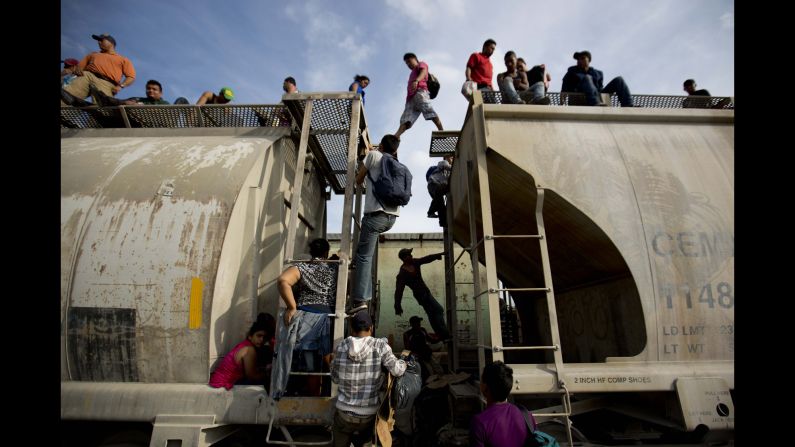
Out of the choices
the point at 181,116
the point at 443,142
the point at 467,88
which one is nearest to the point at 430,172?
the point at 443,142

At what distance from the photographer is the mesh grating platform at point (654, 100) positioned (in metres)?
4.82

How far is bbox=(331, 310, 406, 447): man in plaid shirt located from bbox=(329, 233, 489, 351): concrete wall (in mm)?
5743

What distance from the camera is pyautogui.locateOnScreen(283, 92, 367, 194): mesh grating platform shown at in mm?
4555

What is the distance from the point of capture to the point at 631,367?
3521mm

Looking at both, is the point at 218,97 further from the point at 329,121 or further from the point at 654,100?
the point at 654,100

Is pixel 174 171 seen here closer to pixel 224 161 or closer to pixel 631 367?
pixel 224 161

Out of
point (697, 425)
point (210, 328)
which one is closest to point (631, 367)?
point (697, 425)

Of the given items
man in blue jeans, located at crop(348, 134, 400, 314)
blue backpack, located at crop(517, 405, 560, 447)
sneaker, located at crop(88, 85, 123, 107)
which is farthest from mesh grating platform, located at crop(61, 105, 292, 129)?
blue backpack, located at crop(517, 405, 560, 447)

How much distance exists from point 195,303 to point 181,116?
3.03m

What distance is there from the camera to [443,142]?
249 inches

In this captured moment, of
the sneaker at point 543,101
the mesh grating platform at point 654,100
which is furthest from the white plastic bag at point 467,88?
the sneaker at point 543,101

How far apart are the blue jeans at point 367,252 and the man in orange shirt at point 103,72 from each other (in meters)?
4.97

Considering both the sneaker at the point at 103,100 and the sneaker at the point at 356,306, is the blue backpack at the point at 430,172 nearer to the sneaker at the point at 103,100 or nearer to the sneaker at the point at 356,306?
the sneaker at the point at 356,306

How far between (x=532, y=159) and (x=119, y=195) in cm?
466
